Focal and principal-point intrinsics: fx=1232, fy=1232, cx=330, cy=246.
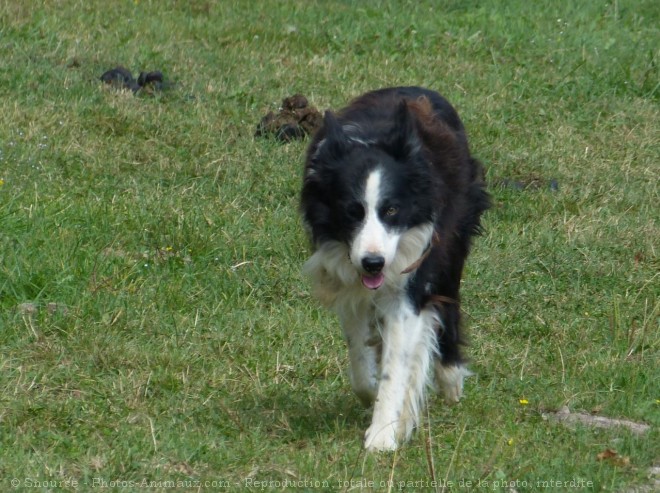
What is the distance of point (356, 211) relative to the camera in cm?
508

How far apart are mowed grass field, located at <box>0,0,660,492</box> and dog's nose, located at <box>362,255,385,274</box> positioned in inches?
27.7

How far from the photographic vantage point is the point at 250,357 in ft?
20.0

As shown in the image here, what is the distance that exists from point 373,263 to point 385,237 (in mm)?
132

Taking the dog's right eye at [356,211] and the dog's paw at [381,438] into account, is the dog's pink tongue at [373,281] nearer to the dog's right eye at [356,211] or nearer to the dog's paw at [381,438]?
the dog's right eye at [356,211]

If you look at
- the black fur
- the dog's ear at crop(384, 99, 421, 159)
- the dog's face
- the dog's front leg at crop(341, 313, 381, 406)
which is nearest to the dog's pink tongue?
the dog's face

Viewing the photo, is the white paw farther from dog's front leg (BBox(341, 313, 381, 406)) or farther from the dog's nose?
the dog's nose

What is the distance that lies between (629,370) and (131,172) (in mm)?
3908

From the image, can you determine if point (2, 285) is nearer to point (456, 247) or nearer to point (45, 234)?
point (45, 234)

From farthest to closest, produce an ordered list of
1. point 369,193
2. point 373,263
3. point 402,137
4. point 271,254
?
point 271,254, point 402,137, point 369,193, point 373,263

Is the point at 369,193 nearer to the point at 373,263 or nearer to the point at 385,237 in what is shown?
the point at 385,237

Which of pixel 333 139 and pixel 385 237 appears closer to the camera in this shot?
pixel 385 237

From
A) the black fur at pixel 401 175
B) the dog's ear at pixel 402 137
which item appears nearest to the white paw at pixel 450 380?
the black fur at pixel 401 175

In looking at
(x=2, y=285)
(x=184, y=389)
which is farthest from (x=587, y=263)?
(x=2, y=285)

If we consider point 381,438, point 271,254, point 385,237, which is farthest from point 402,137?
point 271,254
